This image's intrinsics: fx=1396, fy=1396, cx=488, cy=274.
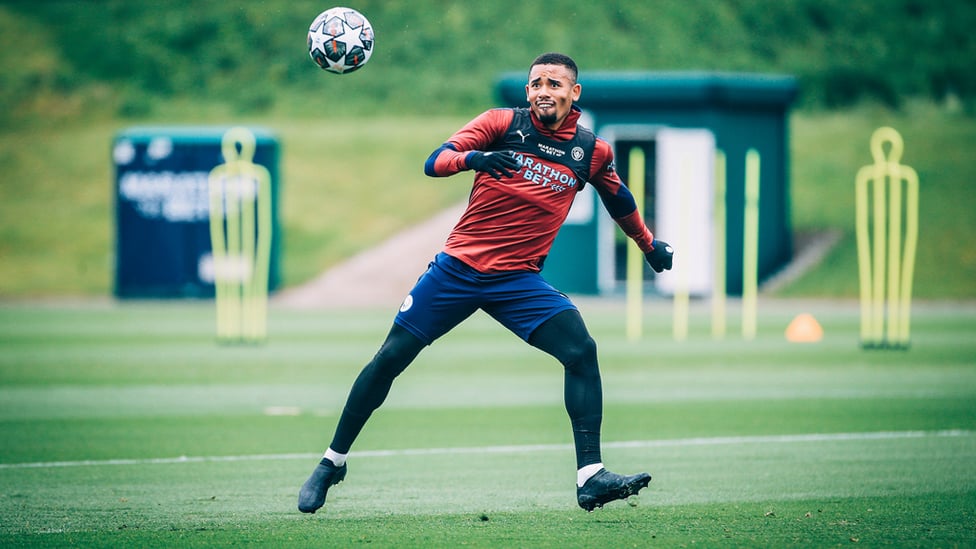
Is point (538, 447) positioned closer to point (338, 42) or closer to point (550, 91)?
point (338, 42)

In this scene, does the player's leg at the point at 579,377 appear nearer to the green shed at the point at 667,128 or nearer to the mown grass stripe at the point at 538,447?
the mown grass stripe at the point at 538,447

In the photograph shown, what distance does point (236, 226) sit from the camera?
91.0 feet

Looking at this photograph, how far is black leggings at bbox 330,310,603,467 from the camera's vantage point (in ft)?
23.8

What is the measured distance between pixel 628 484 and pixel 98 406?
7278 mm

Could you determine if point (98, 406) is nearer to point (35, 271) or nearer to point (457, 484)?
point (457, 484)

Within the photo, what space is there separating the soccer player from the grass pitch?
1.78 feet

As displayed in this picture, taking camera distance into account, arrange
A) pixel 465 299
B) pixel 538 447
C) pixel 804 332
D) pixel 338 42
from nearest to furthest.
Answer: pixel 465 299
pixel 338 42
pixel 538 447
pixel 804 332

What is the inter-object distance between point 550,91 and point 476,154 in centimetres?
62

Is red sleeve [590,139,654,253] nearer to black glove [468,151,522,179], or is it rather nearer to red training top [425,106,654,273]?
red training top [425,106,654,273]

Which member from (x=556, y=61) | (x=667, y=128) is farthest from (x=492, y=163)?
(x=667, y=128)

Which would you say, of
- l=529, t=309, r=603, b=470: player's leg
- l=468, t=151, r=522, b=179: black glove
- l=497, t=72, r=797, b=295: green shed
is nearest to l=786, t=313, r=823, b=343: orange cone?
l=497, t=72, r=797, b=295: green shed

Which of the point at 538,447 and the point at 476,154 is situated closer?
the point at 476,154

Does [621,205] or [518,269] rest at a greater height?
[621,205]

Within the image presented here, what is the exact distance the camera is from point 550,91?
23.5 ft
